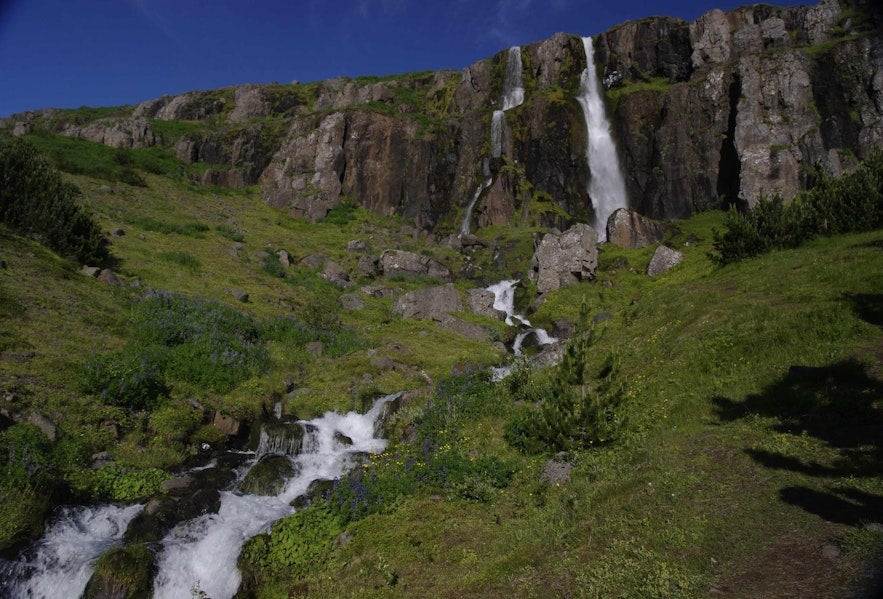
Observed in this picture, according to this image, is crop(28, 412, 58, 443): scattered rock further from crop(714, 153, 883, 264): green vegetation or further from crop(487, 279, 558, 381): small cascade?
crop(714, 153, 883, 264): green vegetation

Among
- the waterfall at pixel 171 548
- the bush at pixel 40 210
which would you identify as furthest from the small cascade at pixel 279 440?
the bush at pixel 40 210

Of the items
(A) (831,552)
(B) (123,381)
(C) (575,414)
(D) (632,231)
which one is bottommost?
(A) (831,552)

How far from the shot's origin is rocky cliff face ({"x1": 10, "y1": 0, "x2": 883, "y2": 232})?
43.2 metres

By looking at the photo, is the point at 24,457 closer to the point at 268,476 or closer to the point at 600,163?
the point at 268,476

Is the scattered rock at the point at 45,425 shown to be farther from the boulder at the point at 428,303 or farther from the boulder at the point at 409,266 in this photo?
the boulder at the point at 409,266

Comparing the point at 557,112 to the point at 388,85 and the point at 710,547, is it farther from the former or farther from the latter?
the point at 710,547

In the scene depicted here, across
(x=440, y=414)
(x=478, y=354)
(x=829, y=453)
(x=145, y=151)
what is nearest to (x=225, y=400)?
(x=440, y=414)

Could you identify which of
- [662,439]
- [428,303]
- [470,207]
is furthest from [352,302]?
[470,207]

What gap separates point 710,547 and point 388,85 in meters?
80.7

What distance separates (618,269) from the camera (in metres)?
35.3

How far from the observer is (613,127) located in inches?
2163

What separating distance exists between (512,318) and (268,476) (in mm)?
22003

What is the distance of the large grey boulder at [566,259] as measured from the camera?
3381cm

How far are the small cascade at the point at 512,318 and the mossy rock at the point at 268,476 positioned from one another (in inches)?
317
